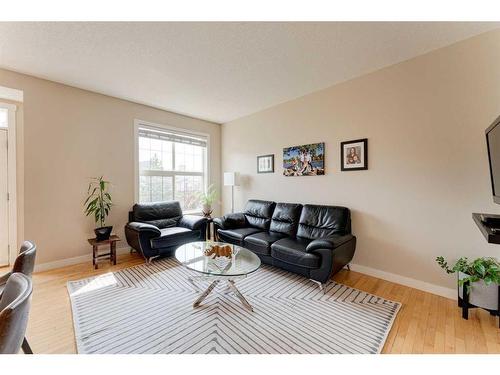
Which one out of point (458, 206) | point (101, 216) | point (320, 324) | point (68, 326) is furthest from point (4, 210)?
point (458, 206)

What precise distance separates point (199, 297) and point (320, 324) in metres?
1.21

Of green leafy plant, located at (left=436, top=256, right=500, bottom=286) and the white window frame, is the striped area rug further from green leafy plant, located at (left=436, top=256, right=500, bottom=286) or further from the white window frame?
the white window frame

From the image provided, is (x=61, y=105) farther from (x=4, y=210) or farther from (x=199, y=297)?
(x=199, y=297)

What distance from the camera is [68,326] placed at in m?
1.87

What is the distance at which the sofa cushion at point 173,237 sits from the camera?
324 centimetres

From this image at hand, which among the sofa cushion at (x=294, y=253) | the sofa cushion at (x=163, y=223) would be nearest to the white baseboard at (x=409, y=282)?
the sofa cushion at (x=294, y=253)

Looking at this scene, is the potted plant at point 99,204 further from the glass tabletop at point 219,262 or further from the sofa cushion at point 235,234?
the sofa cushion at point 235,234

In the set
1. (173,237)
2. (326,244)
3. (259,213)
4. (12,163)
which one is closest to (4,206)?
(12,163)

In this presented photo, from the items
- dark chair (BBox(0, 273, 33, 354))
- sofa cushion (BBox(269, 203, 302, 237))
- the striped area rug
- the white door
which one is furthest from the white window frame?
dark chair (BBox(0, 273, 33, 354))

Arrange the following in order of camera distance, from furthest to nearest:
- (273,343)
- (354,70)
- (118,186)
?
(118,186) < (354,70) < (273,343)

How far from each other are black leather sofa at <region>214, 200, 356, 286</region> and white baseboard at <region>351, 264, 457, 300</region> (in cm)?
34

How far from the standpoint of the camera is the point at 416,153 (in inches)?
99.1

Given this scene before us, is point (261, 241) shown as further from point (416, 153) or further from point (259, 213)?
point (416, 153)

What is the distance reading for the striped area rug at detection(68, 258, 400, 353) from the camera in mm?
1646
